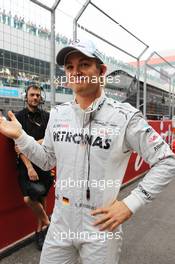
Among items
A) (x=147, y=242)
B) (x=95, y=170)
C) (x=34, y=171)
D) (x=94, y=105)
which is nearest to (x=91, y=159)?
(x=95, y=170)

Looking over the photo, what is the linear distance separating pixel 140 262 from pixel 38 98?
6.49 ft

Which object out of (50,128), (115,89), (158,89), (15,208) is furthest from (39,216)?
(158,89)

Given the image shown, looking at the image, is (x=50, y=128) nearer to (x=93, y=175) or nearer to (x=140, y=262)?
(x=93, y=175)

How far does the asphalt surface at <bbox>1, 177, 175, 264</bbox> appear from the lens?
3.21 metres

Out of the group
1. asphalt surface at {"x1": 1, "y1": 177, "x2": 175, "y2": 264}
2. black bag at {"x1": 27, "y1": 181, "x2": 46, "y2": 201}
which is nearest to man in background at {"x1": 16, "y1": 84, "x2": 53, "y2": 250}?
black bag at {"x1": 27, "y1": 181, "x2": 46, "y2": 201}

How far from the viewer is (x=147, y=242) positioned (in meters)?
3.61

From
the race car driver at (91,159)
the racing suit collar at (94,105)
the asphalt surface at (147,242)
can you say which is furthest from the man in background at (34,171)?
the racing suit collar at (94,105)

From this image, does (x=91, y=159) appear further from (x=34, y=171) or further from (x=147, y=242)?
(x=147, y=242)

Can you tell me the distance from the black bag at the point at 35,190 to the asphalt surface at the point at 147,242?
2.01 ft

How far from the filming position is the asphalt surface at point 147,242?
3.21 meters

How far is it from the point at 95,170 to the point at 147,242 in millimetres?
2332

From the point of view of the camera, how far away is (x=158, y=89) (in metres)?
8.65

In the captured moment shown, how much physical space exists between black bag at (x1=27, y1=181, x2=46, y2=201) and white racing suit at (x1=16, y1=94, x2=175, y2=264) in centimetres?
149

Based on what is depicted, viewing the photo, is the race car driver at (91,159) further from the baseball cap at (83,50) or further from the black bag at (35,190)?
the black bag at (35,190)
